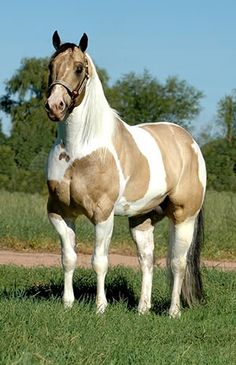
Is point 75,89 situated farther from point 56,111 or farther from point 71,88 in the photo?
point 56,111

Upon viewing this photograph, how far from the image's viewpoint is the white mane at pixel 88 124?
6062mm

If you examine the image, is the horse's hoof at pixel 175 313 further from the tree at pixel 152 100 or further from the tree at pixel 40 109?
the tree at pixel 152 100

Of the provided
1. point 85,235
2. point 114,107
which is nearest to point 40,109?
point 114,107

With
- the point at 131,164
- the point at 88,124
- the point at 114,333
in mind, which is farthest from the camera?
the point at 131,164

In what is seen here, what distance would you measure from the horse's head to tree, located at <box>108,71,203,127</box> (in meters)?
44.7

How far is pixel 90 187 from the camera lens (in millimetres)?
5977

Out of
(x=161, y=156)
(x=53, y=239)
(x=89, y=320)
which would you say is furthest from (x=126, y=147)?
(x=53, y=239)

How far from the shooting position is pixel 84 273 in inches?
345

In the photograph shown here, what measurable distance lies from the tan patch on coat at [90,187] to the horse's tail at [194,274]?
1.51 m

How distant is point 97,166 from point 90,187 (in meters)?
0.18

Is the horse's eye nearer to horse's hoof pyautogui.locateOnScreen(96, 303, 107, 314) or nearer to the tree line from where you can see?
horse's hoof pyautogui.locateOnScreen(96, 303, 107, 314)

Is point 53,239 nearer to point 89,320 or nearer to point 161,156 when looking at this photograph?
point 161,156

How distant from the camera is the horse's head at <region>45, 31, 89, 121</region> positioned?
5718 millimetres

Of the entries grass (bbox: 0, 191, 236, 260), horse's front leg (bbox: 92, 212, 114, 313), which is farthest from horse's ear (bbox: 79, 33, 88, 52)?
grass (bbox: 0, 191, 236, 260)
